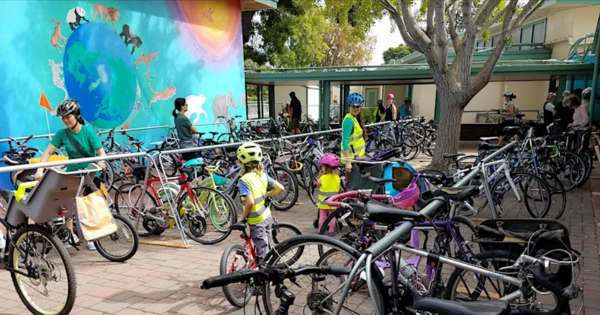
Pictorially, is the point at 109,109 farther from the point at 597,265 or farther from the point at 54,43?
the point at 597,265

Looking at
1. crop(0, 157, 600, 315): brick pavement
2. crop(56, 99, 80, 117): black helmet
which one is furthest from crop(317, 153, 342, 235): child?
crop(56, 99, 80, 117): black helmet

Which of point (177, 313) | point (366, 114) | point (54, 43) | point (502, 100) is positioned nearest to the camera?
point (177, 313)

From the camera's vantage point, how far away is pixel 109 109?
30.1 ft

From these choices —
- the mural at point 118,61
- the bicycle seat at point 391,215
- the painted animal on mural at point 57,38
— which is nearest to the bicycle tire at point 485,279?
the bicycle seat at point 391,215

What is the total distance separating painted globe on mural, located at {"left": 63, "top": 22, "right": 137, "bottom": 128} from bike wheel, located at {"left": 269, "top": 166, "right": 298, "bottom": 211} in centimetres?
492

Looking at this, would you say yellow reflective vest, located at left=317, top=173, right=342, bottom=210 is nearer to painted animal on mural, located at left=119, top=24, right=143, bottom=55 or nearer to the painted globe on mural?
the painted globe on mural

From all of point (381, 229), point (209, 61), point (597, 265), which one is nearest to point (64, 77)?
point (209, 61)

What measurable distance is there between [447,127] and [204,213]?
544cm

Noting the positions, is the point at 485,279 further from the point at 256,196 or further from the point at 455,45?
the point at 455,45

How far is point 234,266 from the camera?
342 cm

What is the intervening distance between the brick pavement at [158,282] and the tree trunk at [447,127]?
3.31 meters

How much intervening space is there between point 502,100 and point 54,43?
17.2 metres

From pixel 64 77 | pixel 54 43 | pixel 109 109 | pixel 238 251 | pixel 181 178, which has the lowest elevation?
pixel 238 251

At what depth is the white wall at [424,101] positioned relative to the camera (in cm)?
1991
